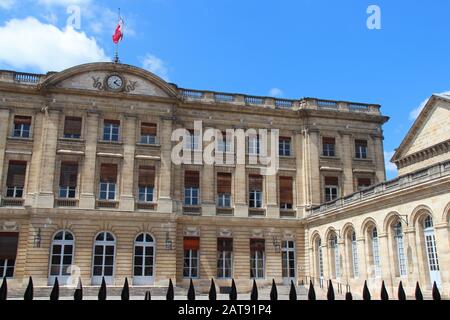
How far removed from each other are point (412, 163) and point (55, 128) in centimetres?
1850

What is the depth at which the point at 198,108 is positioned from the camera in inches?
1035

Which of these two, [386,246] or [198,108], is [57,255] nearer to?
[198,108]

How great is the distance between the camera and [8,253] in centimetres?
2242

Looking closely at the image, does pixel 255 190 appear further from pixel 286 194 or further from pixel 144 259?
pixel 144 259

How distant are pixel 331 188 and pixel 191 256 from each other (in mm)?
8967

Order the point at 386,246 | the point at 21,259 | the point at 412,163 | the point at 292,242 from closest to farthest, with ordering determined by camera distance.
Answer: the point at 386,246
the point at 21,259
the point at 412,163
the point at 292,242

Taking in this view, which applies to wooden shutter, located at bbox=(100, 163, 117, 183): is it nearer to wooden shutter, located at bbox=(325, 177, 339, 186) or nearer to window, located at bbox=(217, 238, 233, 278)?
window, located at bbox=(217, 238, 233, 278)

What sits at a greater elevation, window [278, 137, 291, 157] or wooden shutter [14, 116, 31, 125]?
wooden shutter [14, 116, 31, 125]

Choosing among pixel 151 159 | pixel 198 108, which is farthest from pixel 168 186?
pixel 198 108

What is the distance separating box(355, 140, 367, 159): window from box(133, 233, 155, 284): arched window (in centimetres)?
1310

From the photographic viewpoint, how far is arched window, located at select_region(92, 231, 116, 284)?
2295cm

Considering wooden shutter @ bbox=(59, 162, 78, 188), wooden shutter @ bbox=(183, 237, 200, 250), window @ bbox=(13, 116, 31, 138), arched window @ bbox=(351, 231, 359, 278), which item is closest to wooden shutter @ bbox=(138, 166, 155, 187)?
wooden shutter @ bbox=(59, 162, 78, 188)

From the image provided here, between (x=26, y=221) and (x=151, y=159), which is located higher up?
(x=151, y=159)

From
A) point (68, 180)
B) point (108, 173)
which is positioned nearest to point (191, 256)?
point (108, 173)
